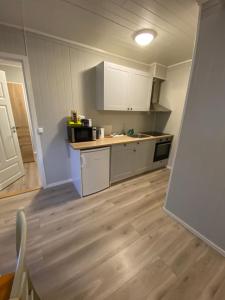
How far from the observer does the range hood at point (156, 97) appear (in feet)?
10.5

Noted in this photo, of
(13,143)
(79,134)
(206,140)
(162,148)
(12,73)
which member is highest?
(12,73)

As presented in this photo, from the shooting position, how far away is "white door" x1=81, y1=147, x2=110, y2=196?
2.13 meters

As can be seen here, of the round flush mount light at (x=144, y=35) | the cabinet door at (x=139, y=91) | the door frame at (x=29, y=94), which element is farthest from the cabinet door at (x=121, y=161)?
the round flush mount light at (x=144, y=35)

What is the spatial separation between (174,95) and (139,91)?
39.0 inches

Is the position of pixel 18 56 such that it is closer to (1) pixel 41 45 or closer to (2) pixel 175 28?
(1) pixel 41 45

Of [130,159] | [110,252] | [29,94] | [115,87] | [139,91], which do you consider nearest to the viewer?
[110,252]

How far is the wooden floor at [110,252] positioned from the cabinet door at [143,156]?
2.78 ft

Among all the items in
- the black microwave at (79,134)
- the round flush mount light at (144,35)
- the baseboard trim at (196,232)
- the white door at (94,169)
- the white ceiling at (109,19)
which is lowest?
the baseboard trim at (196,232)

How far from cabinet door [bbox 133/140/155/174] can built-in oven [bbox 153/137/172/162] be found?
0.49ft

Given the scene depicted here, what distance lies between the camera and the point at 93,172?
7.41ft

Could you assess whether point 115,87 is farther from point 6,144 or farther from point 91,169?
point 6,144

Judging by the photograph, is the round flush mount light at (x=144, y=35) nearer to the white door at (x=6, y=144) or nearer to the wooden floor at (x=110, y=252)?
the white door at (x=6, y=144)

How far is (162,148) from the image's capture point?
3.26 m

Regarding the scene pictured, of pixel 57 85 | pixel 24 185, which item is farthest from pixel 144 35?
pixel 24 185
